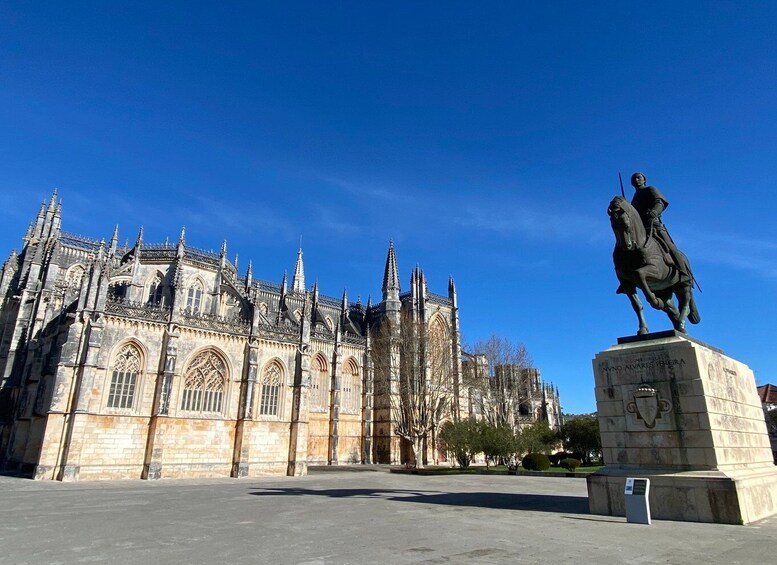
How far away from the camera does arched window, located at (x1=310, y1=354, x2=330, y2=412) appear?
42938 millimetres

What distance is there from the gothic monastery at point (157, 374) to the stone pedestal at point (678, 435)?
24.2 meters

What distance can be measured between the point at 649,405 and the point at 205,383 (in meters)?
26.4

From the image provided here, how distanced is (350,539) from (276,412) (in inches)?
1006

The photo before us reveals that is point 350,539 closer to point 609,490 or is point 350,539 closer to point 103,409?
point 609,490

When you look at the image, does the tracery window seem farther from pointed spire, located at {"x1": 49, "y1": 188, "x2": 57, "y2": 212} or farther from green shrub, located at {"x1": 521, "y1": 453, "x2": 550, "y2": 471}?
green shrub, located at {"x1": 521, "y1": 453, "x2": 550, "y2": 471}

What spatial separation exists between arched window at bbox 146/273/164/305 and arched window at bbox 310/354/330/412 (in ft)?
46.9

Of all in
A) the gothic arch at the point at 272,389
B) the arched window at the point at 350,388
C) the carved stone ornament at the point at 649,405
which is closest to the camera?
the carved stone ornament at the point at 649,405

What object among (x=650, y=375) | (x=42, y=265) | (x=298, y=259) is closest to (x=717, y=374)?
(x=650, y=375)

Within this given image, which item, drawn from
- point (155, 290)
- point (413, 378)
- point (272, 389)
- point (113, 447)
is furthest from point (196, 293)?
point (413, 378)

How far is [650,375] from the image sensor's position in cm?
1077

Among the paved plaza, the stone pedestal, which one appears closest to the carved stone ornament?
the stone pedestal

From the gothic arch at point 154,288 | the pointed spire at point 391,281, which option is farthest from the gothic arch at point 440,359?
the gothic arch at point 154,288

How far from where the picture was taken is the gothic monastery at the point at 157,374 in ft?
83.3

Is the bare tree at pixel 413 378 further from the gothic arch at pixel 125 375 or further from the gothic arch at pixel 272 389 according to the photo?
the gothic arch at pixel 125 375
